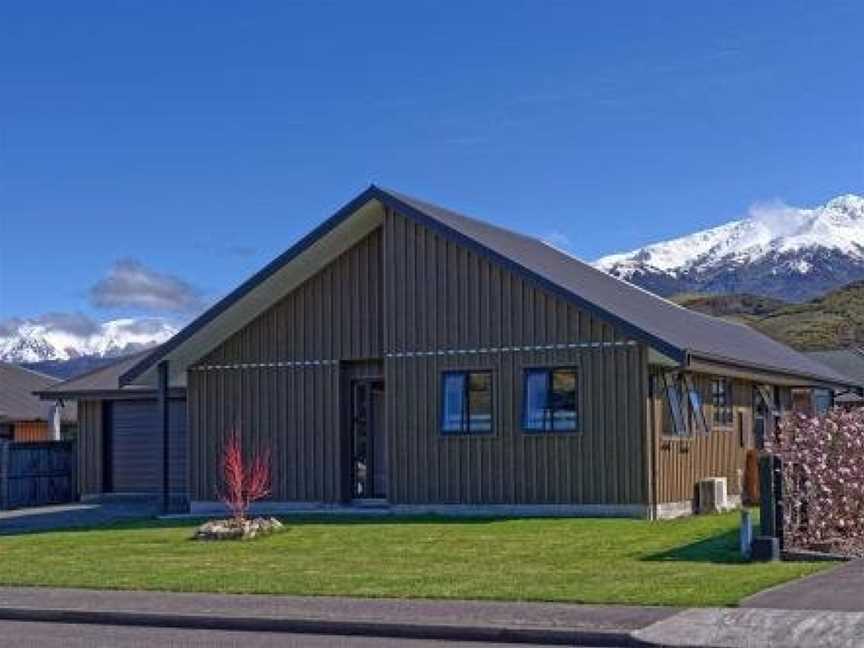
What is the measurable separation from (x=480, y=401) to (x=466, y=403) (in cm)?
26

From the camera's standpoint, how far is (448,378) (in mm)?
26938

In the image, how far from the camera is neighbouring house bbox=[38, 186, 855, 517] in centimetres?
2533

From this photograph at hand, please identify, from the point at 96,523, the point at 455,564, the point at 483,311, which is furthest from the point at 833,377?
the point at 455,564

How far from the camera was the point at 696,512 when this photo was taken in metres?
27.0

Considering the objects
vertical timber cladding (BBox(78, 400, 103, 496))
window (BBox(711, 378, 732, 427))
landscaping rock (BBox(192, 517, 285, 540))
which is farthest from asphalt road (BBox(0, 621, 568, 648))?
vertical timber cladding (BBox(78, 400, 103, 496))

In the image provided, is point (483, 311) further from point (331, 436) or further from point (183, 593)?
point (183, 593)

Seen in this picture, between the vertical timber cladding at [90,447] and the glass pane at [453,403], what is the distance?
12250 mm

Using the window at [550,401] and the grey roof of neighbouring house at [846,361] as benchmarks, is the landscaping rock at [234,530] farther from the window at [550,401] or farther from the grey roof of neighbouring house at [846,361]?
the grey roof of neighbouring house at [846,361]

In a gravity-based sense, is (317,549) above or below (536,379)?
below

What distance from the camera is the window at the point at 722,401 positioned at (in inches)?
1171

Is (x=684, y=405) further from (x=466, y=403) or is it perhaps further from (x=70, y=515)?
(x=70, y=515)

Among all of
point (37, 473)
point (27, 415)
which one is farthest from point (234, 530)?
point (27, 415)

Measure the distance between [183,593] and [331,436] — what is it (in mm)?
11781

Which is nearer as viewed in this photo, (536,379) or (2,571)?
(2,571)
